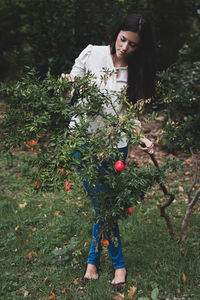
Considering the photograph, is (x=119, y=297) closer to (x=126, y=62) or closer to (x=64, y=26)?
(x=126, y=62)

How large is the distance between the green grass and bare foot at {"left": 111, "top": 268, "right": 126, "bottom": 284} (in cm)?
6

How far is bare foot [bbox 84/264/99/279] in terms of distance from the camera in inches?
113

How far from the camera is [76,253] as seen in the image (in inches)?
116

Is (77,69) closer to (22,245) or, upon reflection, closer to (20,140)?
(20,140)

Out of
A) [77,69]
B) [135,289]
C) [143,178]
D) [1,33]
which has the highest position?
[1,33]

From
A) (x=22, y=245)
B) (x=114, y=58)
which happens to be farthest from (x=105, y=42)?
(x=22, y=245)

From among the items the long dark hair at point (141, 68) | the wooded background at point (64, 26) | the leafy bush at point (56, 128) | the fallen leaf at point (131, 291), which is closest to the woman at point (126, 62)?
the long dark hair at point (141, 68)

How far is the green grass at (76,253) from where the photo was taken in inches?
108

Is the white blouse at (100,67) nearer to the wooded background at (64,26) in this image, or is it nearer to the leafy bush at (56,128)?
the leafy bush at (56,128)

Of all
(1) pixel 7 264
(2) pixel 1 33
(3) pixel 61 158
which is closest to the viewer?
(3) pixel 61 158

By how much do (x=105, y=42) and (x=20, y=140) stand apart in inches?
174

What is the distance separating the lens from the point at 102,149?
1981mm

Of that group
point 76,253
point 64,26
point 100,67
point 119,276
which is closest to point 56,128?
point 100,67

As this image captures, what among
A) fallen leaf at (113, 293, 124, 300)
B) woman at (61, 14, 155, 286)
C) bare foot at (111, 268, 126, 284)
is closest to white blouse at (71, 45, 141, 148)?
woman at (61, 14, 155, 286)
